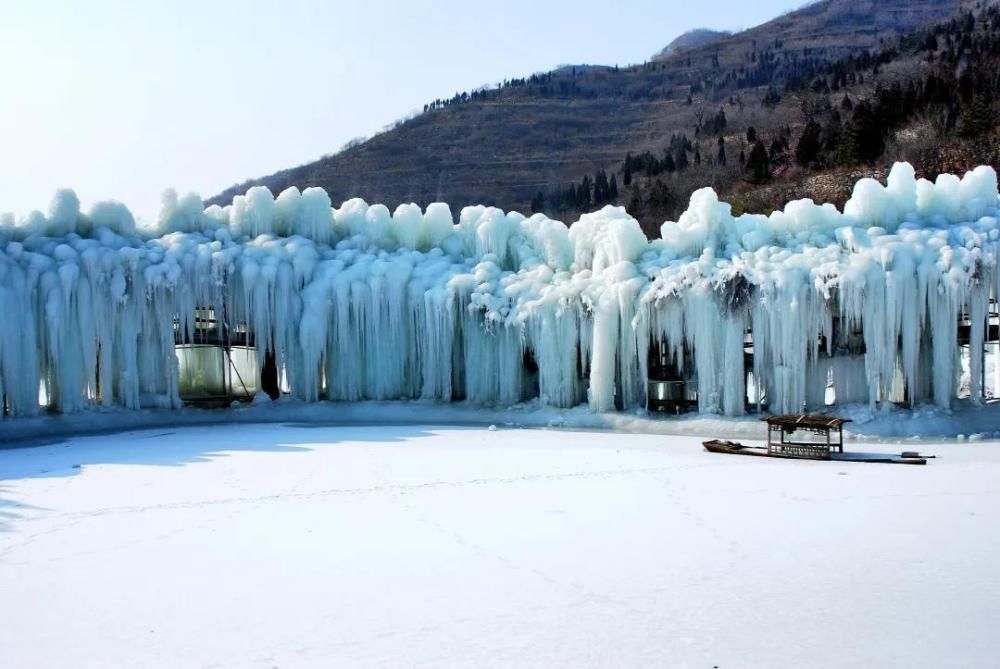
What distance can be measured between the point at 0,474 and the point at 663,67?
112m

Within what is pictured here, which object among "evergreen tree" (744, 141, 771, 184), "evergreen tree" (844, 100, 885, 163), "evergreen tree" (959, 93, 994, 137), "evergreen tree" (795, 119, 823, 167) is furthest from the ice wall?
"evergreen tree" (744, 141, 771, 184)

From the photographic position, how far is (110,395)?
20.2 metres

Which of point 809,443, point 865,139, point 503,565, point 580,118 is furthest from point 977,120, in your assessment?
point 580,118

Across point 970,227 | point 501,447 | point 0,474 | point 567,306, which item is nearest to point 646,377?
point 567,306

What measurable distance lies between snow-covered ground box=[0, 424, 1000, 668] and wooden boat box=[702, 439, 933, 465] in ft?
1.68

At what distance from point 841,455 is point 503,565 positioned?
8.39 meters

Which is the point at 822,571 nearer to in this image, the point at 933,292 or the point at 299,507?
the point at 299,507

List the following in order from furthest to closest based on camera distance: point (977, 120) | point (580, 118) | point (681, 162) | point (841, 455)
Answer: point (580, 118) < point (681, 162) < point (977, 120) < point (841, 455)

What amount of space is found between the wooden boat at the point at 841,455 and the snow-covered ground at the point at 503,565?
0.51 m

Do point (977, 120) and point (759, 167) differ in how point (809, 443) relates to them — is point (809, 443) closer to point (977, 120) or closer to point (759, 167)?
point (977, 120)

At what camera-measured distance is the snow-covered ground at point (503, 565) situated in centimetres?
588

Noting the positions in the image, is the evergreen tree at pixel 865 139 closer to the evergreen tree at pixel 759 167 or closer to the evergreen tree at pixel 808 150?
the evergreen tree at pixel 808 150

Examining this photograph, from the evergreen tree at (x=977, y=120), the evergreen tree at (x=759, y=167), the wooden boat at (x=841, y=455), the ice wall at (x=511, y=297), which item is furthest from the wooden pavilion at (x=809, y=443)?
the evergreen tree at (x=759, y=167)

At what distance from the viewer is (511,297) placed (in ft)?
69.6
